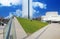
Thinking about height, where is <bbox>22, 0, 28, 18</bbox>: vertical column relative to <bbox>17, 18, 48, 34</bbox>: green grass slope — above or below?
above

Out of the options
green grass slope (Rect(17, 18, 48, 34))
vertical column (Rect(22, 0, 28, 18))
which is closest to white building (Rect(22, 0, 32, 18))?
vertical column (Rect(22, 0, 28, 18))

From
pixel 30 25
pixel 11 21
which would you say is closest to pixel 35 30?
pixel 30 25

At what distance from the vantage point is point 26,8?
6.66 feet

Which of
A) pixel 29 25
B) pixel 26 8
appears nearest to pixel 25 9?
pixel 26 8

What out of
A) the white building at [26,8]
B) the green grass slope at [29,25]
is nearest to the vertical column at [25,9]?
the white building at [26,8]

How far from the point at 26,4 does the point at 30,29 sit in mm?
483

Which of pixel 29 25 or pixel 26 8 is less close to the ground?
pixel 26 8

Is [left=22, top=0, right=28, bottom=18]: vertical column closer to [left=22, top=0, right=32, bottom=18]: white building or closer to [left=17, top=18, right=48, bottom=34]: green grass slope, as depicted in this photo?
[left=22, top=0, right=32, bottom=18]: white building

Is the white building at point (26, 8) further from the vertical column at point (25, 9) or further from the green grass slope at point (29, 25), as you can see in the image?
the green grass slope at point (29, 25)

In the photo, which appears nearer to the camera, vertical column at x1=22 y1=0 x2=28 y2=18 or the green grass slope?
vertical column at x1=22 y1=0 x2=28 y2=18

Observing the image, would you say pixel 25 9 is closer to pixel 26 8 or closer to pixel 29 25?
pixel 26 8

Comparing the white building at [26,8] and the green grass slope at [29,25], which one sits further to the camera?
the green grass slope at [29,25]

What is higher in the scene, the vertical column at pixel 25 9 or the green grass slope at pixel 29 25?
the vertical column at pixel 25 9

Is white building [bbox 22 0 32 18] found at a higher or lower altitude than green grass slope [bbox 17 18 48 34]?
higher
